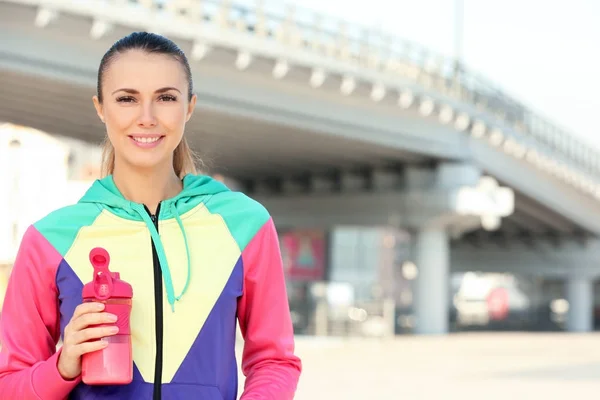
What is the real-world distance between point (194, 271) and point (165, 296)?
0.11 metres

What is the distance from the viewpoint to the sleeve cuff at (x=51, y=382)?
2646mm

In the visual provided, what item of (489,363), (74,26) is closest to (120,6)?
(74,26)

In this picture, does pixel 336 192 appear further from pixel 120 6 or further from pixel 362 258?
pixel 120 6

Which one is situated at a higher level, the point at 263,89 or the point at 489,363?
the point at 263,89

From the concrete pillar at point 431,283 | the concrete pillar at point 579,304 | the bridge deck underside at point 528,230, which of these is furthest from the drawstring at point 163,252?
the concrete pillar at point 579,304

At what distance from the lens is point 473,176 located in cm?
4128

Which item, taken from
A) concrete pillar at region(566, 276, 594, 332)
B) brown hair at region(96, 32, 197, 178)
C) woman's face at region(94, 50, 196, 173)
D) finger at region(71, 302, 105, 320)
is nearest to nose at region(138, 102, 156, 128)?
woman's face at region(94, 50, 196, 173)

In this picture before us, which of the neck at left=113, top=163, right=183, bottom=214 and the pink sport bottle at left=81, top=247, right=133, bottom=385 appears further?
the neck at left=113, top=163, right=183, bottom=214

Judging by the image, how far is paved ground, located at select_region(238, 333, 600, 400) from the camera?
18.8 m

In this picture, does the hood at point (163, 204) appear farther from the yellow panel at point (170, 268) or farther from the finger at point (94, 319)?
the finger at point (94, 319)

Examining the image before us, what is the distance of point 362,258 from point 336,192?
14585mm

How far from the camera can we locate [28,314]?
279 cm

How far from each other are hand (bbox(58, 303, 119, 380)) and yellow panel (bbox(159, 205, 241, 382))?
28 centimetres

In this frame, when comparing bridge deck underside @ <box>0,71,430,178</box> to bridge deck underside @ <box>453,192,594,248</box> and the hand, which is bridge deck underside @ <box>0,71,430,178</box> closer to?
bridge deck underside @ <box>453,192,594,248</box>
